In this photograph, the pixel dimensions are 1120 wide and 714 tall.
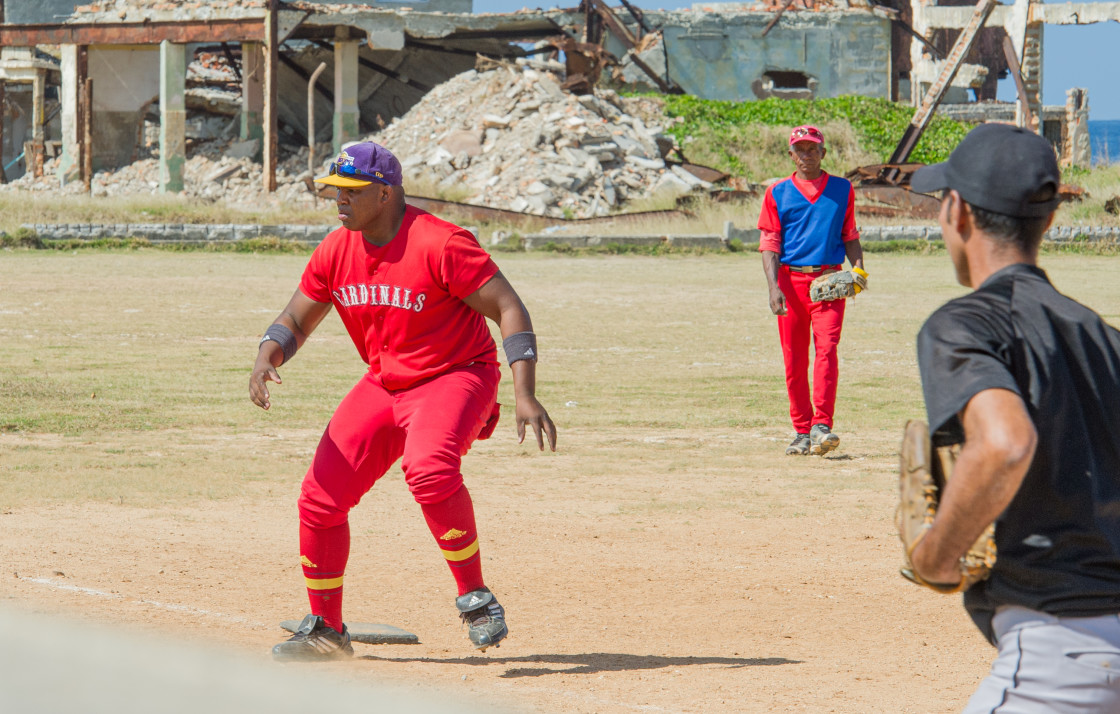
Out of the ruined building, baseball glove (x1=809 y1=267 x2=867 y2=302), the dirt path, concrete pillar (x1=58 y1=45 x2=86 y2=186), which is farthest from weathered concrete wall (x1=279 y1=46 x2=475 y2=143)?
the dirt path

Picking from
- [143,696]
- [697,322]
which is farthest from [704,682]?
[697,322]

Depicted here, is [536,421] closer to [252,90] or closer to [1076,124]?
[252,90]

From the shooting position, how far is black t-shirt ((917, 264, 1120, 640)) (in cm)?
248

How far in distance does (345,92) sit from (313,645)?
3262 centimetres

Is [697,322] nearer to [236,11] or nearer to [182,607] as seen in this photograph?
[182,607]

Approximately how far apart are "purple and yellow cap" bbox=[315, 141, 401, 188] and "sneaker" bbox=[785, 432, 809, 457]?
5.21 meters

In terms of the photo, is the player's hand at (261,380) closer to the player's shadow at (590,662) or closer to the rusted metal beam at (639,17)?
the player's shadow at (590,662)

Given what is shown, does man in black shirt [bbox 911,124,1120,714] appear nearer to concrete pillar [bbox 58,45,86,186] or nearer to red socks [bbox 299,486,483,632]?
red socks [bbox 299,486,483,632]

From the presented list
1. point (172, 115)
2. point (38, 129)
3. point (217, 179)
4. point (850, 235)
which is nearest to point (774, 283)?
point (850, 235)

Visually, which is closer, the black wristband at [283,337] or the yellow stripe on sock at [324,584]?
the yellow stripe on sock at [324,584]

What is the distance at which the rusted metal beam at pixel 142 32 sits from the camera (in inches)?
1309

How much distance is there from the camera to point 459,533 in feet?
16.0

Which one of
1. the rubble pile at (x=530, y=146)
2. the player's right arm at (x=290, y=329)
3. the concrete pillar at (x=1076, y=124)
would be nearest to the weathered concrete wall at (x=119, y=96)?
the rubble pile at (x=530, y=146)

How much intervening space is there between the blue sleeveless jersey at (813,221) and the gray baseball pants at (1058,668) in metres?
7.04
